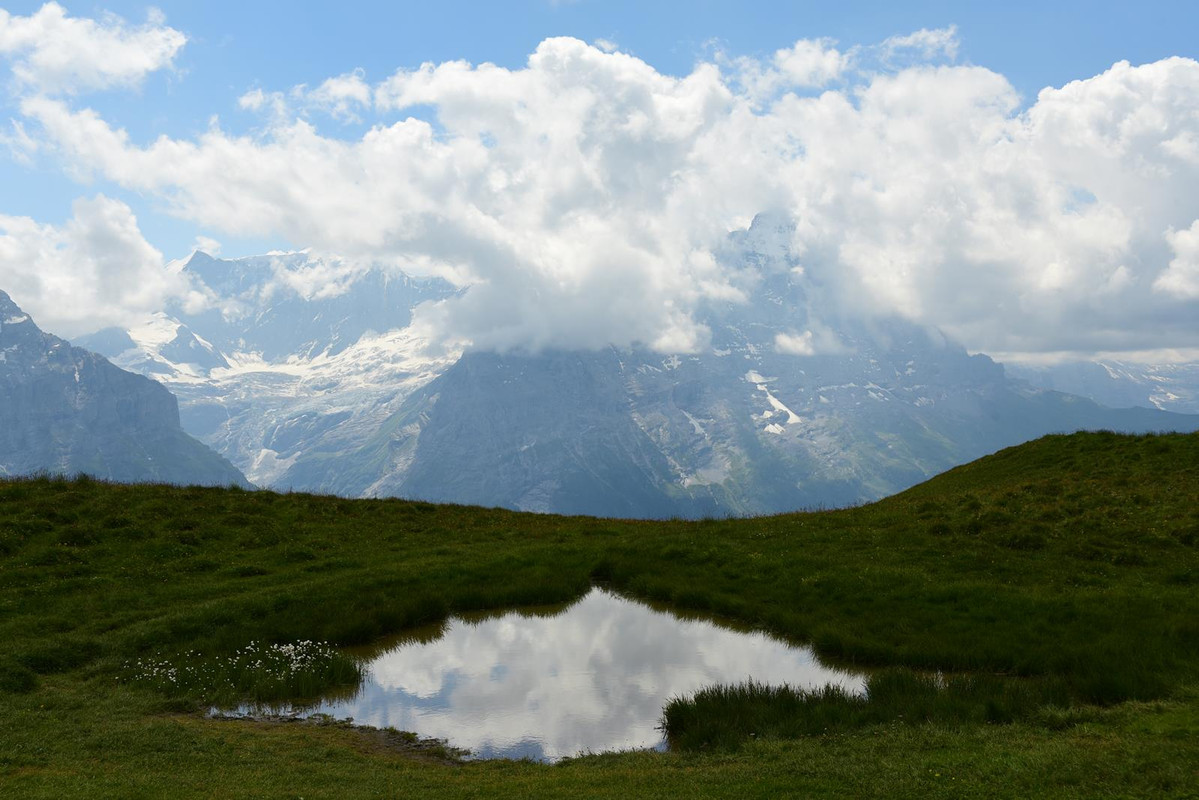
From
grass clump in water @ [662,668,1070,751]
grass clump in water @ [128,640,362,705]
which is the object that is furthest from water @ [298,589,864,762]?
grass clump in water @ [662,668,1070,751]

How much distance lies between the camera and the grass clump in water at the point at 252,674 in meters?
20.9

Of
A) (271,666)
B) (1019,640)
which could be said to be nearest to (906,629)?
(1019,640)

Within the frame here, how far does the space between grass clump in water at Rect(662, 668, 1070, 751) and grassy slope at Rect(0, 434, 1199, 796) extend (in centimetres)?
80

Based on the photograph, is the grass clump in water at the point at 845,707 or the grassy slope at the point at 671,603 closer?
the grassy slope at the point at 671,603

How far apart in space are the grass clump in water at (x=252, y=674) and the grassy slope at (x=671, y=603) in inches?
34.9

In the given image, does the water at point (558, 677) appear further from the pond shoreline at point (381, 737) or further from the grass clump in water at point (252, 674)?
the grass clump in water at point (252, 674)

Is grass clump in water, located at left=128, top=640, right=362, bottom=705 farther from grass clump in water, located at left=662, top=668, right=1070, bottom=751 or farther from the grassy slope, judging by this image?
grass clump in water, located at left=662, top=668, right=1070, bottom=751

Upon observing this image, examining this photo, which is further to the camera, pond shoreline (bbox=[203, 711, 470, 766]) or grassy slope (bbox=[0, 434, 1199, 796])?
pond shoreline (bbox=[203, 711, 470, 766])

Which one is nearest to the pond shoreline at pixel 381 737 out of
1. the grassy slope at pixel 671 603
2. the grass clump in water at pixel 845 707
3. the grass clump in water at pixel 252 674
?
the grassy slope at pixel 671 603

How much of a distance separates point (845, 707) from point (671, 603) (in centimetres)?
1410

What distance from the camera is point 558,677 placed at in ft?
77.3

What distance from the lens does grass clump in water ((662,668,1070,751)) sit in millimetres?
16875

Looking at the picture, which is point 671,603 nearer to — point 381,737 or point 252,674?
point 381,737

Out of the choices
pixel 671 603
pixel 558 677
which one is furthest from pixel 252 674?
pixel 671 603
